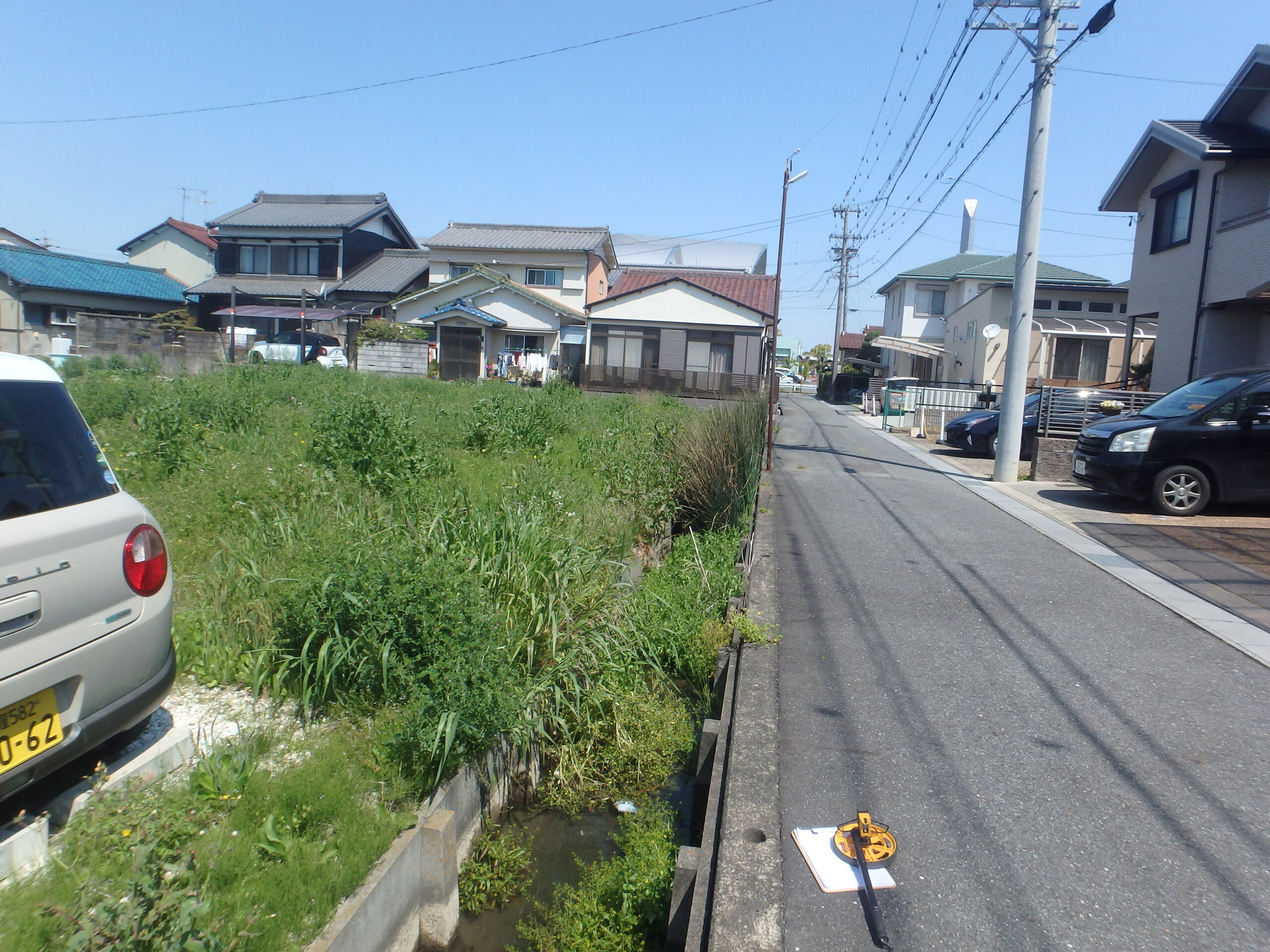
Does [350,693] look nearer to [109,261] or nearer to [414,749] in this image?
[414,749]

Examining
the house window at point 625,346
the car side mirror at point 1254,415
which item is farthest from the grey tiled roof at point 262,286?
the car side mirror at point 1254,415

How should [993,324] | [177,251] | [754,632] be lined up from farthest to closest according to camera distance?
[177,251] < [993,324] < [754,632]

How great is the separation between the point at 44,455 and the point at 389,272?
35191 millimetres

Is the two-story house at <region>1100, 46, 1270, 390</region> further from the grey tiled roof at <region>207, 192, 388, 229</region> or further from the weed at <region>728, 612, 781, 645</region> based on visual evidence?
the grey tiled roof at <region>207, 192, 388, 229</region>

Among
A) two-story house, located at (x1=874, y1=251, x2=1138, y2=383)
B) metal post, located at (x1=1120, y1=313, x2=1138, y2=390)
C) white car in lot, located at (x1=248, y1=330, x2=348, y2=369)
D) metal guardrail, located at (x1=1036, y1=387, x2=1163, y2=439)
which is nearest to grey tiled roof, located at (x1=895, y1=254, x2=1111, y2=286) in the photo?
two-story house, located at (x1=874, y1=251, x2=1138, y2=383)

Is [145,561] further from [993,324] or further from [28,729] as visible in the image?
[993,324]

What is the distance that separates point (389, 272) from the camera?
118 feet

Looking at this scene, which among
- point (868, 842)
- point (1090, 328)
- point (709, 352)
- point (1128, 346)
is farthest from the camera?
point (709, 352)

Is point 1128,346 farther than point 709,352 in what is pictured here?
No

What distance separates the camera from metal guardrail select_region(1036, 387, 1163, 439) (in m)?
13.6

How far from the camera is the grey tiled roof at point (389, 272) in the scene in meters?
34.8

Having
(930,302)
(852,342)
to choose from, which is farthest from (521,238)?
(852,342)

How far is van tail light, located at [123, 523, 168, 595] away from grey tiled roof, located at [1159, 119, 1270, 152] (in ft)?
59.2

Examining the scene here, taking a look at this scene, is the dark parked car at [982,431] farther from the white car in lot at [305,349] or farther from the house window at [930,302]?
the house window at [930,302]
